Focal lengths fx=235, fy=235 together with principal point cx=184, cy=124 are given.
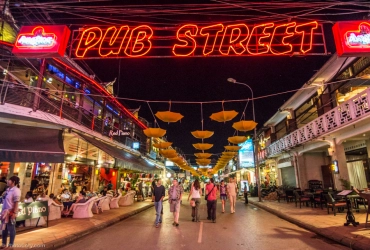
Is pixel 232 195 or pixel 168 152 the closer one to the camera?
pixel 232 195

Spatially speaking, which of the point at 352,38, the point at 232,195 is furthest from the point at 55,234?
the point at 352,38

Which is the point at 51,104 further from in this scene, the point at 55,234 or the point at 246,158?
the point at 246,158

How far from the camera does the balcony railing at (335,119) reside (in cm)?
1099

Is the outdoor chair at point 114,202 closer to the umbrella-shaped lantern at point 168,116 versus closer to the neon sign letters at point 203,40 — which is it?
the umbrella-shaped lantern at point 168,116

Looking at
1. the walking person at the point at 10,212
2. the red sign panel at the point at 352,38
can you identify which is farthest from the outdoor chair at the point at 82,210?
the red sign panel at the point at 352,38

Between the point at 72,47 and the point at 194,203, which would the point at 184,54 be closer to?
the point at 72,47

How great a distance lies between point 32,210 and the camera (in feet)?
27.5

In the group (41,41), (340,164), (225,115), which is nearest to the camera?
(41,41)

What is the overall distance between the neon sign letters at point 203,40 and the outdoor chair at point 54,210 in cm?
658

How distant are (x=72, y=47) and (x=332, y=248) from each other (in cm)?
1198

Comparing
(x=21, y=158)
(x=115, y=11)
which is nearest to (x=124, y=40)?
(x=115, y=11)

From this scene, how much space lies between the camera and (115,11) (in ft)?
30.5

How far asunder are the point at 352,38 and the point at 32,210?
12762mm

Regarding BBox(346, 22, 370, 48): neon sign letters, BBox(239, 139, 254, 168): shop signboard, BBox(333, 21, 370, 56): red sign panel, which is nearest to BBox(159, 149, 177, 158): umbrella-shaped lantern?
BBox(239, 139, 254, 168): shop signboard
